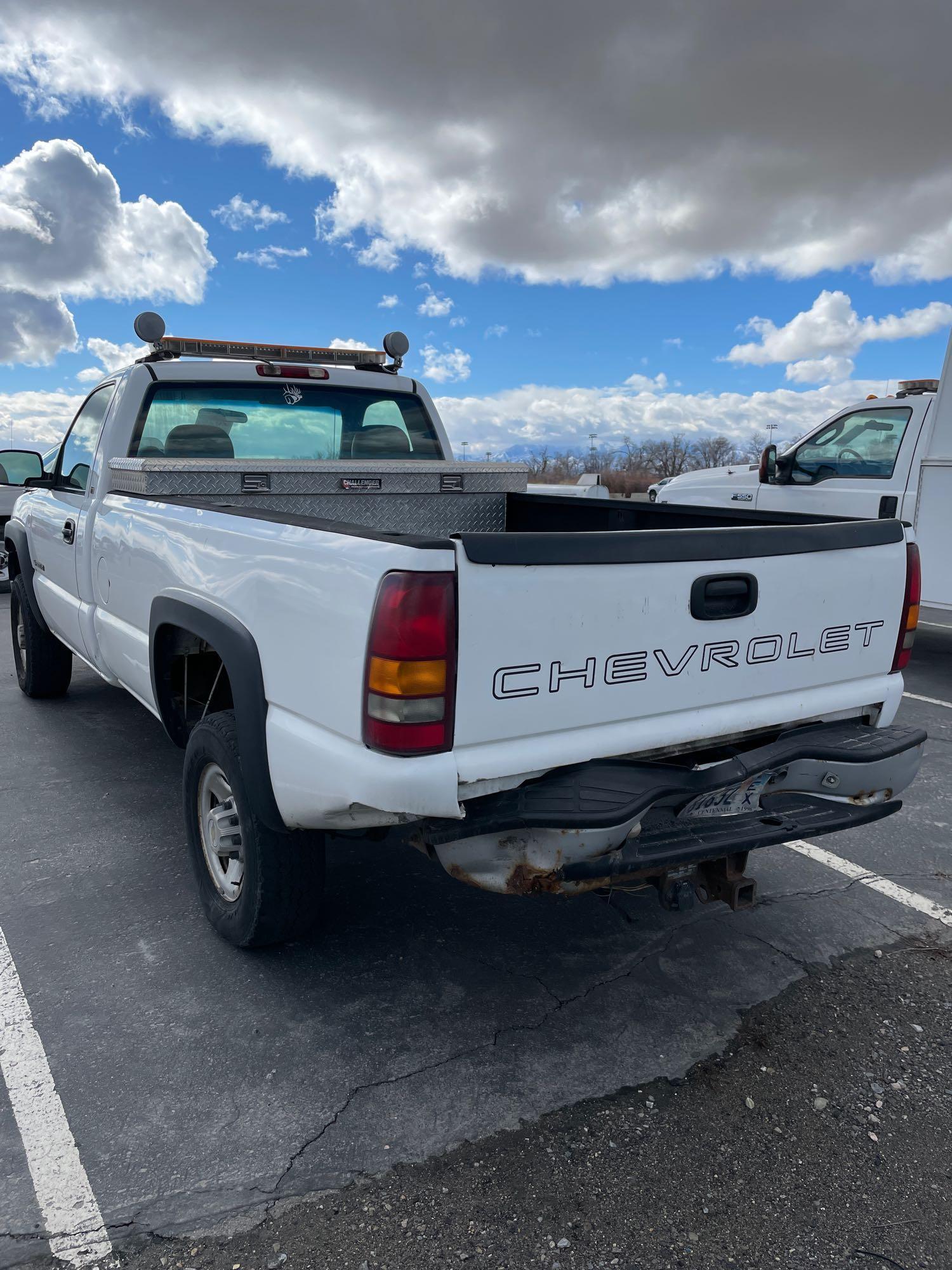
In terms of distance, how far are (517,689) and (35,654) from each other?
478 cm

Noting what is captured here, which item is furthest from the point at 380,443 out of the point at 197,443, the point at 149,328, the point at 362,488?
the point at 149,328

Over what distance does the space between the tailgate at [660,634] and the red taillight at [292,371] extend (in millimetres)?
3036

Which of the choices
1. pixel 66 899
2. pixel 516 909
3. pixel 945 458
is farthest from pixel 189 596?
pixel 945 458

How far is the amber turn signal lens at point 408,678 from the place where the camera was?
86.0 inches

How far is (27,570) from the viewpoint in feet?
18.8

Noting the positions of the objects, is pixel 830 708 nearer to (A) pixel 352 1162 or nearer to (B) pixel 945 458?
(A) pixel 352 1162

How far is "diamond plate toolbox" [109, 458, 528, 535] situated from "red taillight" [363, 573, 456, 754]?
2.09 meters

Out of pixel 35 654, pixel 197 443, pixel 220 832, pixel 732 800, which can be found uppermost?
pixel 197 443

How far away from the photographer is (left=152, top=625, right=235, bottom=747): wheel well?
352cm

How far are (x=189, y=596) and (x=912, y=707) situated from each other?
17.1 ft

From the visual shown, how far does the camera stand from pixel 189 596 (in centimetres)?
312

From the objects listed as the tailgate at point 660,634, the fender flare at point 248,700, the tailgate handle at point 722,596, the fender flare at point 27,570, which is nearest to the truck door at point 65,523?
the fender flare at point 27,570

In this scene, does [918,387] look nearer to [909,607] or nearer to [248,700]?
[909,607]

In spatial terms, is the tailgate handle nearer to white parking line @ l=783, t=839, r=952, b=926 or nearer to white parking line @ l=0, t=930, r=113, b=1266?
white parking line @ l=783, t=839, r=952, b=926
